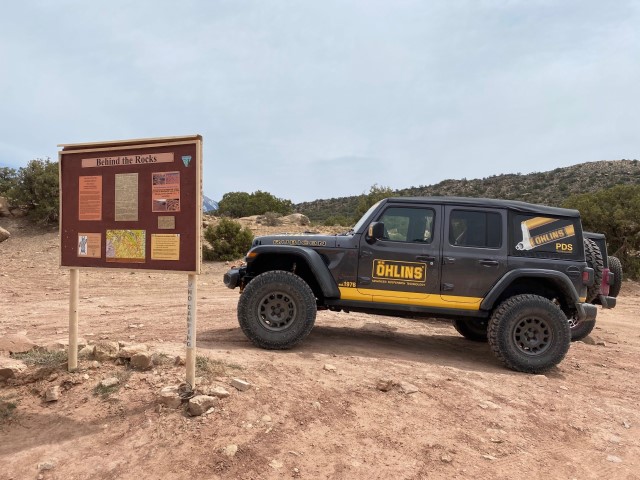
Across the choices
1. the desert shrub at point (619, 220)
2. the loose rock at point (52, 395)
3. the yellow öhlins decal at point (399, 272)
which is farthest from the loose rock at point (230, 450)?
the desert shrub at point (619, 220)

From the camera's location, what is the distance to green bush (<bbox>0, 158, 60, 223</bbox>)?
1853 cm

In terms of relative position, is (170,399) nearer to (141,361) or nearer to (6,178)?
(141,361)

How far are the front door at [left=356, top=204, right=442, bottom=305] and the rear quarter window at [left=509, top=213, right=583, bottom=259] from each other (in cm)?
90

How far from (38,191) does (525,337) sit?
19509mm

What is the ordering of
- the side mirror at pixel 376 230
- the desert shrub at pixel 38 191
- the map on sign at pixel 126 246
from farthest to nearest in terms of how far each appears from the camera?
the desert shrub at pixel 38 191, the side mirror at pixel 376 230, the map on sign at pixel 126 246

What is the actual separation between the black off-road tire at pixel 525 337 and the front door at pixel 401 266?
803mm

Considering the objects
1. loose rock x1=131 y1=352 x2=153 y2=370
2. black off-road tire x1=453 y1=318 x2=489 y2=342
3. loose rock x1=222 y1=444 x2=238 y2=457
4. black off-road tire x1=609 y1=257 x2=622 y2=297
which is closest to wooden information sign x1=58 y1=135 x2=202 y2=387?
loose rock x1=131 y1=352 x2=153 y2=370

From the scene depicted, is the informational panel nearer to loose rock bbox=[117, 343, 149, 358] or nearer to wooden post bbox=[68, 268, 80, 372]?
wooden post bbox=[68, 268, 80, 372]

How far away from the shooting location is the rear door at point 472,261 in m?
5.28

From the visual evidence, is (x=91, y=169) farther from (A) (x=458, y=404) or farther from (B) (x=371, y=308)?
(A) (x=458, y=404)

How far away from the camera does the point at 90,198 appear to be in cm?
415

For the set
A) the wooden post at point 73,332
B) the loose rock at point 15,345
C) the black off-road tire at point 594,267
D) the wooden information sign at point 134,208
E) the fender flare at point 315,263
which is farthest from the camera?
the black off-road tire at point 594,267

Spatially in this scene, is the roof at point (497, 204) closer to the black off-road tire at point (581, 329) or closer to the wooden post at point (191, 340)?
the black off-road tire at point (581, 329)

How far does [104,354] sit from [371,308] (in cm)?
283
